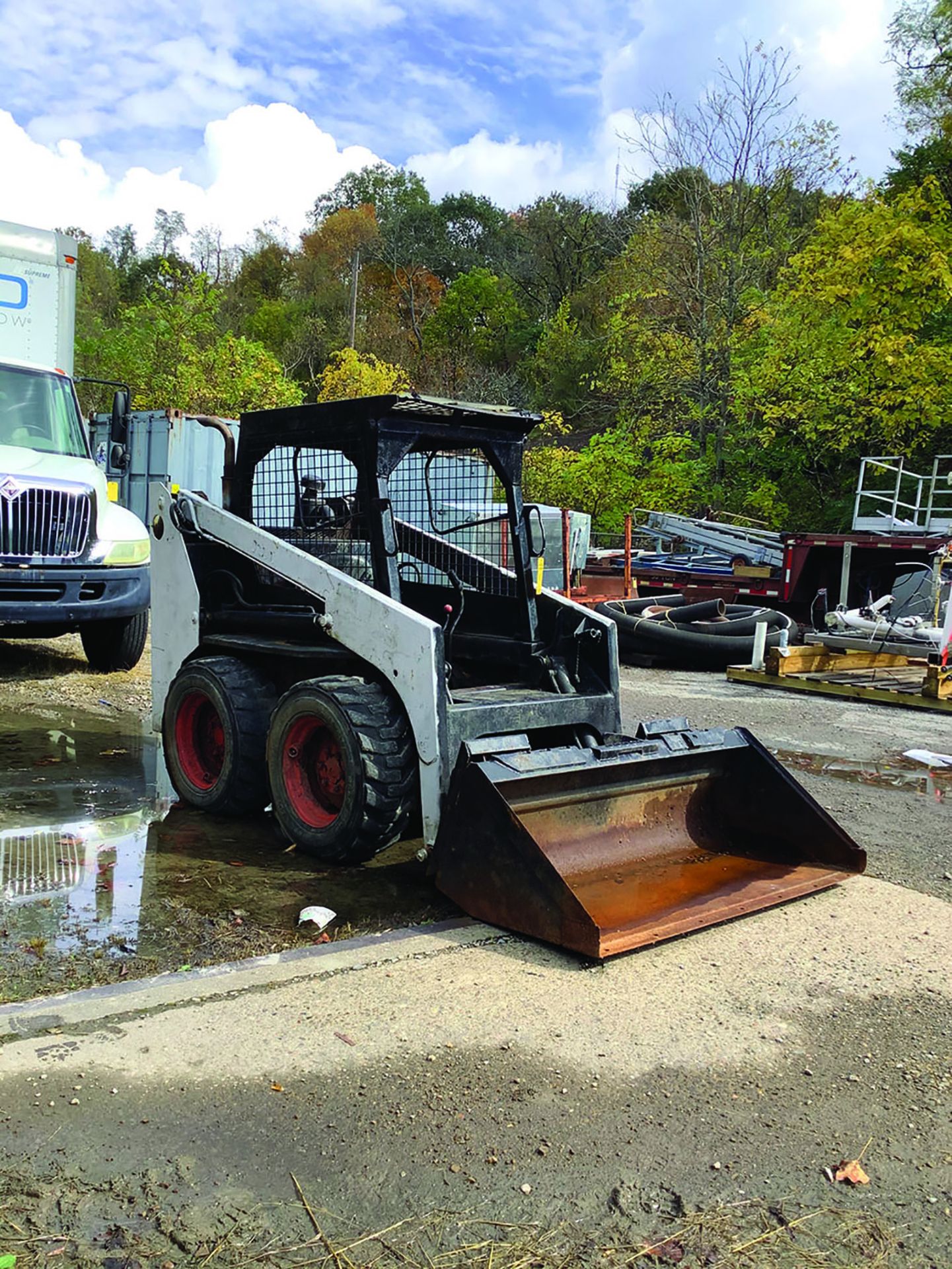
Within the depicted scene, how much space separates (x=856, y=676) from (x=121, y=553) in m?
7.61

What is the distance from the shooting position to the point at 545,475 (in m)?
27.2

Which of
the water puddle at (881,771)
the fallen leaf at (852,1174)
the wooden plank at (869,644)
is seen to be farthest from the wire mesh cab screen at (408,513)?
the wooden plank at (869,644)

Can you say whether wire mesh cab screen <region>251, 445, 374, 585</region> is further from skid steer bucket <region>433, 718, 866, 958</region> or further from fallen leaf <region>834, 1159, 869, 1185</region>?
fallen leaf <region>834, 1159, 869, 1185</region>

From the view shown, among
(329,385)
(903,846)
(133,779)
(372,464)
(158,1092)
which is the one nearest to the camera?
(158,1092)

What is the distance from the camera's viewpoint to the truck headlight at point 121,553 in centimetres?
960

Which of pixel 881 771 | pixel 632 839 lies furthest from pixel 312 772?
pixel 881 771

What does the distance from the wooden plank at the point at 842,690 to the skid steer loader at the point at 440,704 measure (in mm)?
5983

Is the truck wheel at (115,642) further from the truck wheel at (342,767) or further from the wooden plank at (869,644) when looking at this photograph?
the wooden plank at (869,644)

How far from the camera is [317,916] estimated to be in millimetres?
4648

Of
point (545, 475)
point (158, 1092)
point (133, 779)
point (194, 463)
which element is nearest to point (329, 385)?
point (545, 475)

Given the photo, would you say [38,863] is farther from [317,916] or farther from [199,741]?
[317,916]

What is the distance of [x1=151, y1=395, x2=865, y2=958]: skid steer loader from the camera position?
4.61 metres

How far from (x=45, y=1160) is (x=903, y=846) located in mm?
4674

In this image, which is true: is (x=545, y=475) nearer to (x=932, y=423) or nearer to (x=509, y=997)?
(x=932, y=423)
